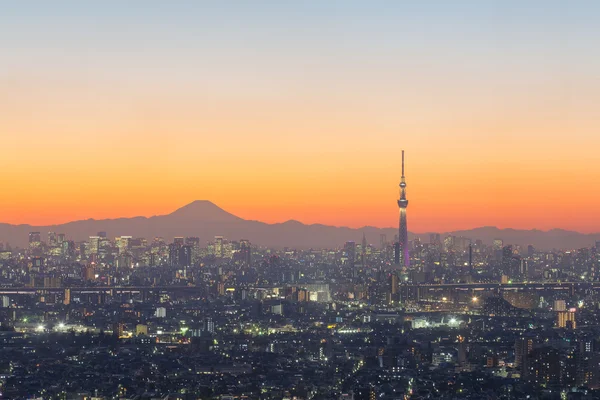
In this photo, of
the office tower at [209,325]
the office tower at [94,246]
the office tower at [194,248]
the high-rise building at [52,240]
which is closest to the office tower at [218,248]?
the office tower at [194,248]

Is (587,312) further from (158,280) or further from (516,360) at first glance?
(158,280)

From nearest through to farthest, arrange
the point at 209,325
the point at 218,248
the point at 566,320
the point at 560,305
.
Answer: the point at 209,325
the point at 566,320
the point at 560,305
the point at 218,248

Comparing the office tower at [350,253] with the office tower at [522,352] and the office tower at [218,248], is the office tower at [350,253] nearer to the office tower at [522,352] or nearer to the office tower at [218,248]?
the office tower at [218,248]

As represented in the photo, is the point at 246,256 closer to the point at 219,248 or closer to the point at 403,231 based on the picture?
the point at 219,248

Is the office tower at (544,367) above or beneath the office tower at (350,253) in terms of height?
beneath

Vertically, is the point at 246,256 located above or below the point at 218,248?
below

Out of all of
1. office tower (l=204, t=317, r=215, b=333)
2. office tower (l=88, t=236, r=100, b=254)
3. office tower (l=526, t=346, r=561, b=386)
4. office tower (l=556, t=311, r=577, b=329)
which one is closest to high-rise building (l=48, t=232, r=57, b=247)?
office tower (l=88, t=236, r=100, b=254)

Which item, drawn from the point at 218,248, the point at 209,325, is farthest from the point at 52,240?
the point at 209,325

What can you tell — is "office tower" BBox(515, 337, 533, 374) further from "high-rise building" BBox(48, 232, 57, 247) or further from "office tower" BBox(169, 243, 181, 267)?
"high-rise building" BBox(48, 232, 57, 247)

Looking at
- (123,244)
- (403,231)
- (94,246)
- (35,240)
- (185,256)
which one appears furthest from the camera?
(35,240)

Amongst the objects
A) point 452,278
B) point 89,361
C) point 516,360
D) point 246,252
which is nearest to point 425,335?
point 516,360

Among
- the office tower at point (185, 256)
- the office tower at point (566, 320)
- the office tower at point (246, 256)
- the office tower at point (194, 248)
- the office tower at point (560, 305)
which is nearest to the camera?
the office tower at point (566, 320)
